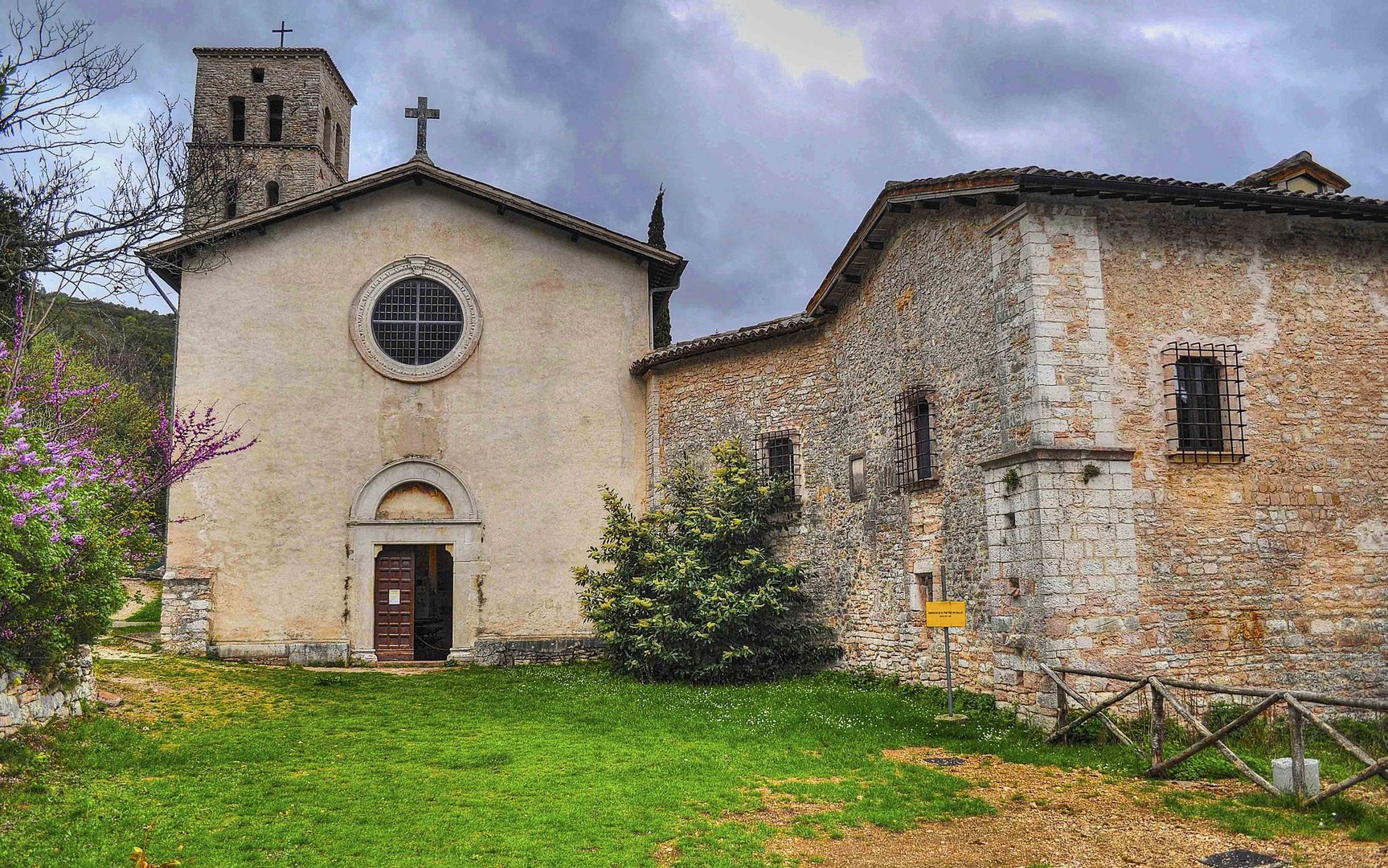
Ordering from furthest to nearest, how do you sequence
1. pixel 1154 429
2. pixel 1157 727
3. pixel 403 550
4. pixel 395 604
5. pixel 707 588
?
pixel 403 550
pixel 395 604
pixel 707 588
pixel 1154 429
pixel 1157 727

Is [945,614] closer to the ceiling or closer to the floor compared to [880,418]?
closer to the floor

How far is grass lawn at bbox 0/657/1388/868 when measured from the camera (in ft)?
21.6

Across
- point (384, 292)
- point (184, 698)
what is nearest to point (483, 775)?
point (184, 698)

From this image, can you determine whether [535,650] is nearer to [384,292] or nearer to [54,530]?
[384,292]

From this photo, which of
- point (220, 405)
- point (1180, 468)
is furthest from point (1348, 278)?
point (220, 405)

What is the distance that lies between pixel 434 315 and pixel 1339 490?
1496 cm

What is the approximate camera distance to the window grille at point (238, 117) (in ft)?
89.8

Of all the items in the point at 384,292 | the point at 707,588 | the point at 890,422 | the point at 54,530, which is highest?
the point at 384,292

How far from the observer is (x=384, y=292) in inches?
726

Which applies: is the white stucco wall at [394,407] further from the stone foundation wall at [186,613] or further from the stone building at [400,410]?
the stone foundation wall at [186,613]

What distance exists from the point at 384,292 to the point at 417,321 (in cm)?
85

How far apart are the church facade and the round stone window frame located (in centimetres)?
5

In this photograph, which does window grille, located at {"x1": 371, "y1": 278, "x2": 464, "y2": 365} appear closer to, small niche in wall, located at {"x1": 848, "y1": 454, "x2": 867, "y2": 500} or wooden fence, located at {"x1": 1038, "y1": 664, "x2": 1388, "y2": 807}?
small niche in wall, located at {"x1": 848, "y1": 454, "x2": 867, "y2": 500}

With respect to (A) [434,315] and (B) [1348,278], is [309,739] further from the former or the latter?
(B) [1348,278]
